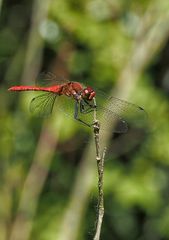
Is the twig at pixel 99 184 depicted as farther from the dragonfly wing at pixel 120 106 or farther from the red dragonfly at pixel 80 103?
the dragonfly wing at pixel 120 106

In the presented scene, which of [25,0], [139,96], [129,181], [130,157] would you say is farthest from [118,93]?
[25,0]

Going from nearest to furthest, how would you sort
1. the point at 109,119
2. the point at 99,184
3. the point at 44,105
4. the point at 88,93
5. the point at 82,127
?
A: the point at 99,184
the point at 88,93
the point at 109,119
the point at 44,105
the point at 82,127

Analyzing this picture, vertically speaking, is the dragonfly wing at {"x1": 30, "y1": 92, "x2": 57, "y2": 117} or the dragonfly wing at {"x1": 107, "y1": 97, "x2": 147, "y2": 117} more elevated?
the dragonfly wing at {"x1": 107, "y1": 97, "x2": 147, "y2": 117}

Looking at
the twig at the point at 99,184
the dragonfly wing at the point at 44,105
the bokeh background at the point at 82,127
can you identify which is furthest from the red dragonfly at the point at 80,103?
the bokeh background at the point at 82,127

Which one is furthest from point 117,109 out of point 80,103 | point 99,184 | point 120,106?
point 99,184

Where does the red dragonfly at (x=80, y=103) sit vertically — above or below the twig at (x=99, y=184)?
above

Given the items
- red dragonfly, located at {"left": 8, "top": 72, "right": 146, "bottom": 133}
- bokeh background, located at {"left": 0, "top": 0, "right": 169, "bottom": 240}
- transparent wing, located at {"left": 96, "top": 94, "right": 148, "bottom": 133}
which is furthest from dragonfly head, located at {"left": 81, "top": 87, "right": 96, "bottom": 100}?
bokeh background, located at {"left": 0, "top": 0, "right": 169, "bottom": 240}

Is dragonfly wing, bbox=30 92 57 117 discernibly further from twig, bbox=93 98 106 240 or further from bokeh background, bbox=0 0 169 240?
bokeh background, bbox=0 0 169 240

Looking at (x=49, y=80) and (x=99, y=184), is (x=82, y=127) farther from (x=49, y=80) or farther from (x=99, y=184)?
(x=99, y=184)
